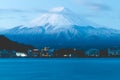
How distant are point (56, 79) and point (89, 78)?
582 cm

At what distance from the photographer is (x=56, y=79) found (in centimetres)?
7700

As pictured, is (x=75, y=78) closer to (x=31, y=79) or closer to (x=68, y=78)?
(x=68, y=78)

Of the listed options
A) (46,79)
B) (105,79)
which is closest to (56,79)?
(46,79)

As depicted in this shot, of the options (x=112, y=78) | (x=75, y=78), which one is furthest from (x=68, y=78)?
(x=112, y=78)

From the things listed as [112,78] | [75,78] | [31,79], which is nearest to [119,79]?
[112,78]

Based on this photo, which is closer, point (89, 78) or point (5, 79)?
point (5, 79)

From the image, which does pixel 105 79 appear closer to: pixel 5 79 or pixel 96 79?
pixel 96 79

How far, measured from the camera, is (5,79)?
7469 centimetres

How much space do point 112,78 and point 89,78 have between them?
410 cm

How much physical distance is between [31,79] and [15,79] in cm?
272

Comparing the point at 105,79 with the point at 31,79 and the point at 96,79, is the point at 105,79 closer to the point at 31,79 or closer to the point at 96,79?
the point at 96,79

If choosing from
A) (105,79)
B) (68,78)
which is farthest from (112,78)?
(68,78)

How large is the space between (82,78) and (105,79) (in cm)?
430

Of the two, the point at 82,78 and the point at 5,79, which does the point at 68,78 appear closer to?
the point at 82,78
